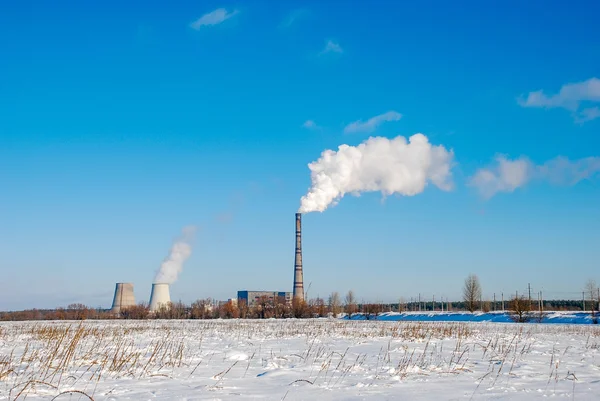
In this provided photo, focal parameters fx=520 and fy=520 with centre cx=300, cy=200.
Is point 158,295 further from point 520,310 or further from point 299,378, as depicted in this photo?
point 299,378

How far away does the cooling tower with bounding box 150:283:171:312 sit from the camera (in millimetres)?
68312

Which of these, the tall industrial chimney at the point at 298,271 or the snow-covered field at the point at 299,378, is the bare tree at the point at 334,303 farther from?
the snow-covered field at the point at 299,378

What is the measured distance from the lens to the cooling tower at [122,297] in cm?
7031

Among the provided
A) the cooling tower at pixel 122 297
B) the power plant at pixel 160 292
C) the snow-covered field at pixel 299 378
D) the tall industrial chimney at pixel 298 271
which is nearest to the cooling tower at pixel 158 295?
the power plant at pixel 160 292

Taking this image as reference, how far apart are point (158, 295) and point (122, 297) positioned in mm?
6028

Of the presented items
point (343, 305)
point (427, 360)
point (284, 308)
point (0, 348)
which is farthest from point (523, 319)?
point (343, 305)

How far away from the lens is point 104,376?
8.56 metres

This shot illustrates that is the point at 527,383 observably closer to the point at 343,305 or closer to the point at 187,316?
the point at 187,316

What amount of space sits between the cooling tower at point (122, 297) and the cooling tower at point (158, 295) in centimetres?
386

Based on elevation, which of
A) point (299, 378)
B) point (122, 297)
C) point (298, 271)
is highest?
point (298, 271)

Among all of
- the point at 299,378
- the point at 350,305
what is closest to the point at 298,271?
the point at 350,305

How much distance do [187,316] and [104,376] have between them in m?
72.2

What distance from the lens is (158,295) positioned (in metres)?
68.3

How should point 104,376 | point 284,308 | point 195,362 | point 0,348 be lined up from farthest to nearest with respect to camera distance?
point 284,308 → point 0,348 → point 195,362 → point 104,376
